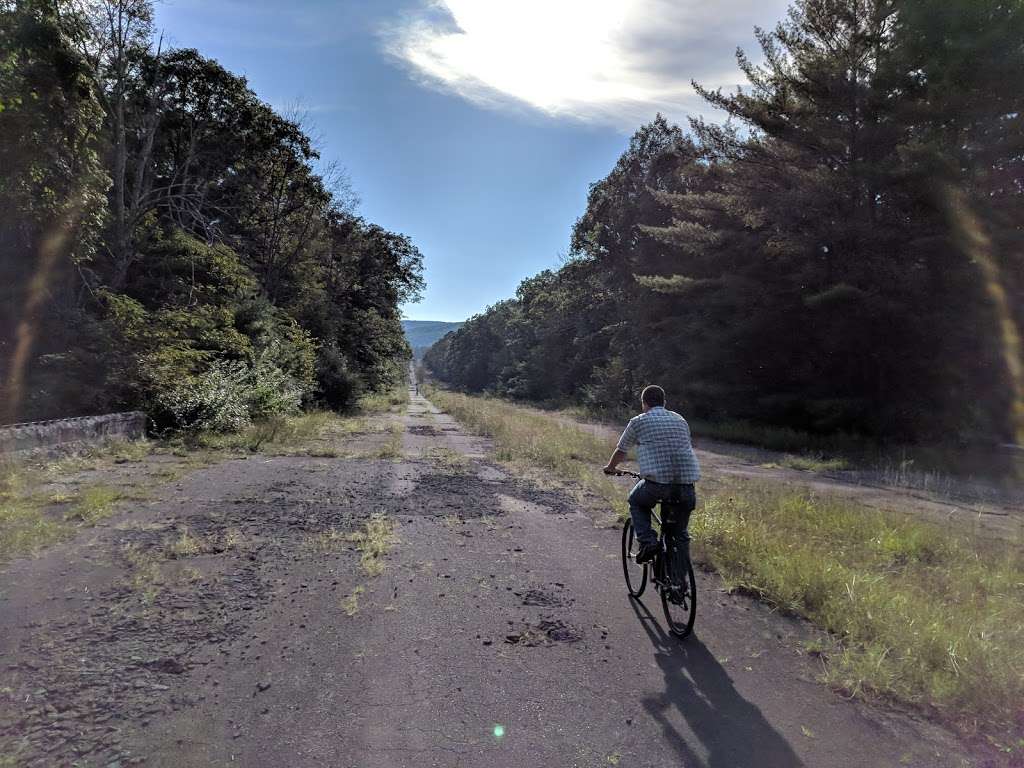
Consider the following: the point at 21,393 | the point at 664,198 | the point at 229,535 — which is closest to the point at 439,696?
the point at 229,535

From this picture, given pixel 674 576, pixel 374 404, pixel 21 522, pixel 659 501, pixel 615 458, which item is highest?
pixel 615 458

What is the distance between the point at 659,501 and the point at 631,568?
1436mm

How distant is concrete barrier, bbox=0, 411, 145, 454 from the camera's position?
888 centimetres

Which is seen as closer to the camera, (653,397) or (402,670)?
(402,670)

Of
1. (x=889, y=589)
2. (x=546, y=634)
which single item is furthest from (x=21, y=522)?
(x=889, y=589)

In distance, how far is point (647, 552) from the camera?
15.2ft

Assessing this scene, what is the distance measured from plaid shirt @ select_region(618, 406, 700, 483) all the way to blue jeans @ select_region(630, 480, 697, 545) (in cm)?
8

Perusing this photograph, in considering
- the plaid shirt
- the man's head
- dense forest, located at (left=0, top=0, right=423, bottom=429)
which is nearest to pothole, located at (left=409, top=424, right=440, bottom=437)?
dense forest, located at (left=0, top=0, right=423, bottom=429)

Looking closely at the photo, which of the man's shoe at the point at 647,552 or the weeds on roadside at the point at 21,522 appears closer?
the man's shoe at the point at 647,552

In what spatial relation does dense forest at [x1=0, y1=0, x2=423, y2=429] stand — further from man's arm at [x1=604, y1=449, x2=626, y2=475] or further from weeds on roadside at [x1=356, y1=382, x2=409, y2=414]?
man's arm at [x1=604, y1=449, x2=626, y2=475]

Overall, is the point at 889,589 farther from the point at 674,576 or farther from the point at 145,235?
the point at 145,235

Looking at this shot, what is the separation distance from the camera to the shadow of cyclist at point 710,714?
2850mm

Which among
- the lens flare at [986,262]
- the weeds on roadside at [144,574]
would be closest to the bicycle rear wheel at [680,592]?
the weeds on roadside at [144,574]

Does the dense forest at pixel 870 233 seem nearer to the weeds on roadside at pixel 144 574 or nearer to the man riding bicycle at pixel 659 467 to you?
the man riding bicycle at pixel 659 467
